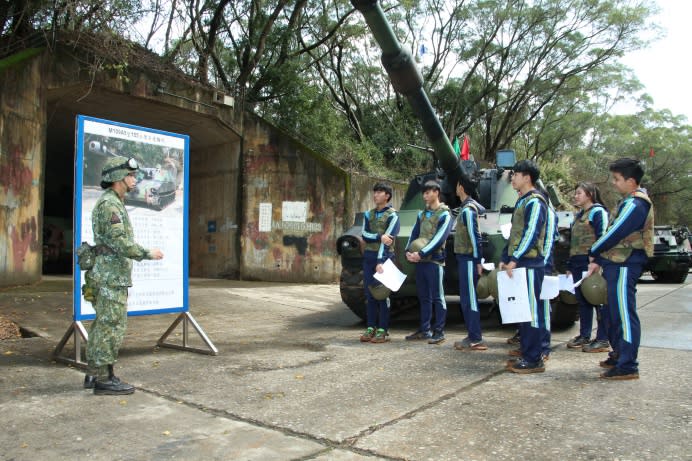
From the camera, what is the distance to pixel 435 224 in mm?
6117

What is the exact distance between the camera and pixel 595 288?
4.91 meters

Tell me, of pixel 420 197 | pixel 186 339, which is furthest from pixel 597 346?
pixel 186 339

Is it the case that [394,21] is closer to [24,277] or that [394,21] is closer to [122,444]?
[24,277]

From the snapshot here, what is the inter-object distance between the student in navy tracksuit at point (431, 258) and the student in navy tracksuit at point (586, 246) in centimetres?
126

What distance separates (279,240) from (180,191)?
329 inches

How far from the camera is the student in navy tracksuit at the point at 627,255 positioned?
433 cm

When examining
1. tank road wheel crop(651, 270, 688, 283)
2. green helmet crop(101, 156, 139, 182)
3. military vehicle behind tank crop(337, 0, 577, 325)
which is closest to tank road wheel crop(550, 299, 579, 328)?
military vehicle behind tank crop(337, 0, 577, 325)

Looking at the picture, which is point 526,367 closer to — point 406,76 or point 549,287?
point 549,287

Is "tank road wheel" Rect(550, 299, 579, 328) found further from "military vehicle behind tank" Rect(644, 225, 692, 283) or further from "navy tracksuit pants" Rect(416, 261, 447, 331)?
"military vehicle behind tank" Rect(644, 225, 692, 283)

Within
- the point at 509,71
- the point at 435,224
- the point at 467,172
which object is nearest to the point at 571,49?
the point at 509,71

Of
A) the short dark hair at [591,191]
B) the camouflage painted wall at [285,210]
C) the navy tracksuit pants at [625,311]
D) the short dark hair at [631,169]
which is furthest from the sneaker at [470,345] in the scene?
the camouflage painted wall at [285,210]

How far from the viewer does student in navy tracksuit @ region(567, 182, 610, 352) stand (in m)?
5.72

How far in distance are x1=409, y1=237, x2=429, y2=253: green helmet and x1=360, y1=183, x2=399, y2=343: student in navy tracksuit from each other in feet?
0.67

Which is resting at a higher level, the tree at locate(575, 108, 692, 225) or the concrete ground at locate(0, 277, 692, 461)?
the tree at locate(575, 108, 692, 225)
